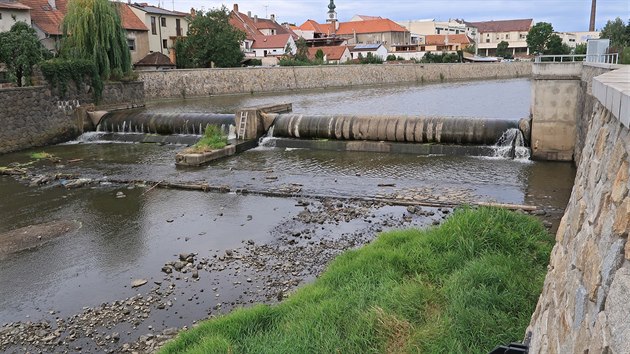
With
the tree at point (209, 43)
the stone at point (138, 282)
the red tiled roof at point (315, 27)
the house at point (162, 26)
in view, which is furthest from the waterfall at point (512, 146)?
the red tiled roof at point (315, 27)

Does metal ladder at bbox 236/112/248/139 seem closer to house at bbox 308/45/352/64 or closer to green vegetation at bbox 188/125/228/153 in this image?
green vegetation at bbox 188/125/228/153

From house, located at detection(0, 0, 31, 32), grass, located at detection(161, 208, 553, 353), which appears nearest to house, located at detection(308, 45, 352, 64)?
house, located at detection(0, 0, 31, 32)

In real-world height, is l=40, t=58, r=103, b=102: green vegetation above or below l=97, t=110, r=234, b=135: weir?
above

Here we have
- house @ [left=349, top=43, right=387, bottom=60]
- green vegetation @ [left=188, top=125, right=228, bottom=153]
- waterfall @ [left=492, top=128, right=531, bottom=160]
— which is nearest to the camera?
waterfall @ [left=492, top=128, right=531, bottom=160]

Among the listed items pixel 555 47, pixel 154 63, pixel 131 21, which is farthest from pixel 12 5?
pixel 555 47

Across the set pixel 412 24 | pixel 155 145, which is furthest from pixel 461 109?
pixel 412 24

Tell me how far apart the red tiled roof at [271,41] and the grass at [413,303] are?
2558 inches

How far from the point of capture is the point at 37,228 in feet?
36.3

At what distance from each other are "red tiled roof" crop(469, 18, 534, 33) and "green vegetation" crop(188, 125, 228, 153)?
357ft

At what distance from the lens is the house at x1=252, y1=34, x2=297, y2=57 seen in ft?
227

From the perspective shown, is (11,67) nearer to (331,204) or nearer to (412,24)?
(331,204)

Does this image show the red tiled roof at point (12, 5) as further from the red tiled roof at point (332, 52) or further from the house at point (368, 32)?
the house at point (368, 32)

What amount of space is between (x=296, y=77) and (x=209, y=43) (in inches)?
336

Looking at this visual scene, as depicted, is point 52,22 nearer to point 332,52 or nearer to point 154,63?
point 154,63
